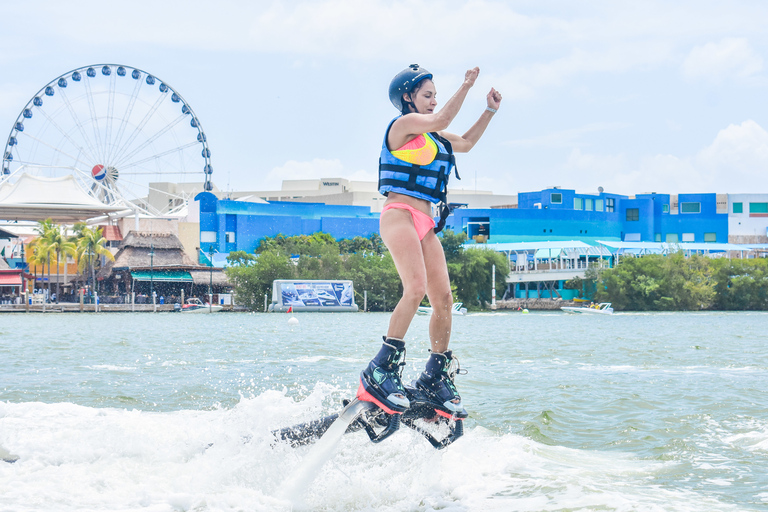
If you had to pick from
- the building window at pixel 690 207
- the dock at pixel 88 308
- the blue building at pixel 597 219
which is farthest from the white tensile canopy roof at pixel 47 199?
the building window at pixel 690 207

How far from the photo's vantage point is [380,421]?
5.75m

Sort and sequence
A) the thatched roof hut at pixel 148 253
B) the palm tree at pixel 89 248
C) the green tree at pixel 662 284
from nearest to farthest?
the green tree at pixel 662 284, the palm tree at pixel 89 248, the thatched roof hut at pixel 148 253

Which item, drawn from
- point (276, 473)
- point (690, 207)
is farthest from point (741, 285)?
point (276, 473)

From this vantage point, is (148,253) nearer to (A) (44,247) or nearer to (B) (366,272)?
(A) (44,247)

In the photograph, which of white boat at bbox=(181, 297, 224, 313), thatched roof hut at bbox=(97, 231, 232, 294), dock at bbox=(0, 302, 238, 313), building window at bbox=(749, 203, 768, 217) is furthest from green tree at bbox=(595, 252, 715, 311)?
thatched roof hut at bbox=(97, 231, 232, 294)

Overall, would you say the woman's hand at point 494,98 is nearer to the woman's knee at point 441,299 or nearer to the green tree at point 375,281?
the woman's knee at point 441,299

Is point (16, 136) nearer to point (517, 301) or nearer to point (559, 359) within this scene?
point (517, 301)

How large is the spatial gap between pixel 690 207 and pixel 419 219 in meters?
108

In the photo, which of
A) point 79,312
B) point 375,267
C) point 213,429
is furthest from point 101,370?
point 375,267

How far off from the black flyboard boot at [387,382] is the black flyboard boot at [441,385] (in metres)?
0.30

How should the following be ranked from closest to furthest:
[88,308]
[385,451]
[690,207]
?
1. [385,451]
2. [88,308]
3. [690,207]

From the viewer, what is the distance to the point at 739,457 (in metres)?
7.38

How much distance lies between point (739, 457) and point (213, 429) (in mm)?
4495

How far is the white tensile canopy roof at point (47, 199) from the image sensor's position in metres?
82.9
